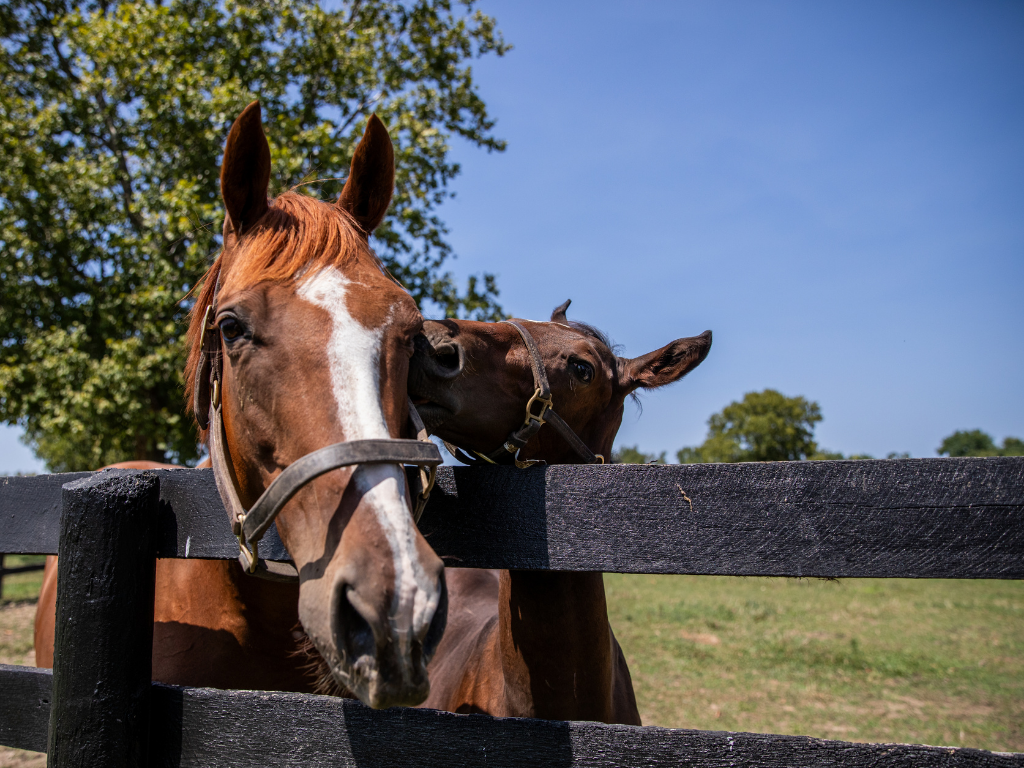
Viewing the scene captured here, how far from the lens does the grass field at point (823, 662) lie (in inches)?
213

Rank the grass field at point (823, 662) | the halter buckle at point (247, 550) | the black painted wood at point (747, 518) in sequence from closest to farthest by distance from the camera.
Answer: the black painted wood at point (747, 518)
the halter buckle at point (247, 550)
the grass field at point (823, 662)

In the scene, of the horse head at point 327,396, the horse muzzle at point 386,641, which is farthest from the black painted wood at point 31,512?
the horse muzzle at point 386,641

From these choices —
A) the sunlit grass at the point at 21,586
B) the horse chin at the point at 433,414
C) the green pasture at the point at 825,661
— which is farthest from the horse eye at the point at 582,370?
the sunlit grass at the point at 21,586

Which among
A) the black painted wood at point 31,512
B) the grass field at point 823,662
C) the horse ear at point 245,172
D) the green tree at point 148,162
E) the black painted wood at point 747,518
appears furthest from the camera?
the green tree at point 148,162

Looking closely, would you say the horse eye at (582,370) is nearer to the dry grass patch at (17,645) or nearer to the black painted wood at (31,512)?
the black painted wood at (31,512)

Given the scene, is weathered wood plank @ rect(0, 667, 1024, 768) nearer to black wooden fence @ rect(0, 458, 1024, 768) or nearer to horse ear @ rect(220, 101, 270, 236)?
black wooden fence @ rect(0, 458, 1024, 768)

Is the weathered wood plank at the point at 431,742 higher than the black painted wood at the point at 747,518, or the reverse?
the black painted wood at the point at 747,518

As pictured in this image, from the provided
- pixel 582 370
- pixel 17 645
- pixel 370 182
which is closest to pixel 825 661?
pixel 582 370

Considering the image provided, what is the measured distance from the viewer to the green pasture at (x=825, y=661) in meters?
5.45

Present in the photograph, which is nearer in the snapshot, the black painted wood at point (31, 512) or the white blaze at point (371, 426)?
the white blaze at point (371, 426)

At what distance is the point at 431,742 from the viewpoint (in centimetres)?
133

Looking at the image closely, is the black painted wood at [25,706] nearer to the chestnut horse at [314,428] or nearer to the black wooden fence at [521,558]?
the black wooden fence at [521,558]

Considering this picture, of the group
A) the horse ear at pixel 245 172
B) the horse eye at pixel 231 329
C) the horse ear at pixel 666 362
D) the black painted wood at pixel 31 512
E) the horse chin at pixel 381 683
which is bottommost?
the horse chin at pixel 381 683

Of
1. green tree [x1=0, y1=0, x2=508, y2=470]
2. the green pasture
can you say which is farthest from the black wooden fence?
green tree [x1=0, y1=0, x2=508, y2=470]
